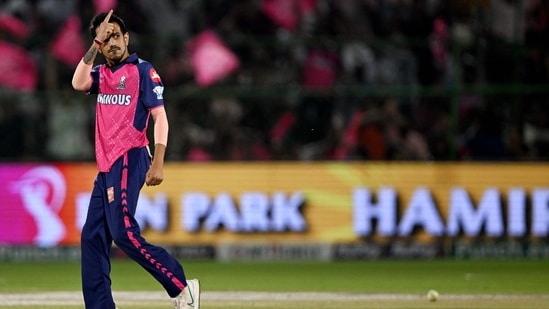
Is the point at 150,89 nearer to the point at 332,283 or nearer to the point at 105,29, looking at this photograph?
the point at 105,29

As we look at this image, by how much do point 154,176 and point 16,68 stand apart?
31.0ft

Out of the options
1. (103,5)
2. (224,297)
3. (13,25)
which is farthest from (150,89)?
(103,5)

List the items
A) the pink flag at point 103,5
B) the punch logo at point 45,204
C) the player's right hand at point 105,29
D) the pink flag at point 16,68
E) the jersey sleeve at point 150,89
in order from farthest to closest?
the pink flag at point 103,5 → the punch logo at point 45,204 → the pink flag at point 16,68 → the jersey sleeve at point 150,89 → the player's right hand at point 105,29

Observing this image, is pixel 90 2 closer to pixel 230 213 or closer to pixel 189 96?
pixel 189 96

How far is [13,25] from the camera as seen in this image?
18.7 m

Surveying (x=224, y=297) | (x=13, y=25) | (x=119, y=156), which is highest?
(x=13, y=25)

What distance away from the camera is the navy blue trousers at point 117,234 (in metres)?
9.31

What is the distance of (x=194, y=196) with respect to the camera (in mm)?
18484

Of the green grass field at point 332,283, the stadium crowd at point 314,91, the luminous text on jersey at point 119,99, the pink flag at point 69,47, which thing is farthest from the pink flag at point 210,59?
the luminous text on jersey at point 119,99

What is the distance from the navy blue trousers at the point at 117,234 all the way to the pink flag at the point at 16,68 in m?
8.89

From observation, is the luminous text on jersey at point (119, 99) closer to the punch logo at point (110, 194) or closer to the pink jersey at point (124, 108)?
the pink jersey at point (124, 108)

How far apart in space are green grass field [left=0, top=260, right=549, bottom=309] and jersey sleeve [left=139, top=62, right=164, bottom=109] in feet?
10.1

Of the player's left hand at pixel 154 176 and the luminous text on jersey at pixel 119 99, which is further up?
the luminous text on jersey at pixel 119 99

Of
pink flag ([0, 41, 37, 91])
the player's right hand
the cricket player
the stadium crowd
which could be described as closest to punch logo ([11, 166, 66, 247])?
the stadium crowd
